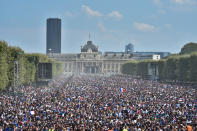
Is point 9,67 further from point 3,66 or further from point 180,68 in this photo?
point 180,68

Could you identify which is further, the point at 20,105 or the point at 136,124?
the point at 20,105

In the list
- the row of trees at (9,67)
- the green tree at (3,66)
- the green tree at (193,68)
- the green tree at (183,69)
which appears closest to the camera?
the green tree at (3,66)

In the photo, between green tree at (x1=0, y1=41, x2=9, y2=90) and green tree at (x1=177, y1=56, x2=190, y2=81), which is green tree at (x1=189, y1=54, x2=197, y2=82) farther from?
green tree at (x1=0, y1=41, x2=9, y2=90)

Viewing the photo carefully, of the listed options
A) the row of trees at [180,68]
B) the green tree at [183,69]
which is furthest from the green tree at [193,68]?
the green tree at [183,69]

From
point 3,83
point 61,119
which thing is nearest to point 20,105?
point 61,119

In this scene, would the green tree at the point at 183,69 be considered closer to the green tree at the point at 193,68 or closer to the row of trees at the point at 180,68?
the row of trees at the point at 180,68

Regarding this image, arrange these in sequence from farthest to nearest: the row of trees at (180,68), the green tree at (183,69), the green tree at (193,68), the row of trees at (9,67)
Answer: the green tree at (183,69) < the row of trees at (180,68) < the green tree at (193,68) < the row of trees at (9,67)

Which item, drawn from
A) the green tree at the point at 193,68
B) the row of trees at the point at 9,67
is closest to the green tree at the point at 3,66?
the row of trees at the point at 9,67

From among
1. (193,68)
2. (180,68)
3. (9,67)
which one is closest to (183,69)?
(180,68)

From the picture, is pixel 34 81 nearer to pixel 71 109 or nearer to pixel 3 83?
pixel 3 83

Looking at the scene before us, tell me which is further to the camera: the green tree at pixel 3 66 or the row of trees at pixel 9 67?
the row of trees at pixel 9 67

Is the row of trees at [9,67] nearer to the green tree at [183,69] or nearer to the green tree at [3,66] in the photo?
the green tree at [3,66]
